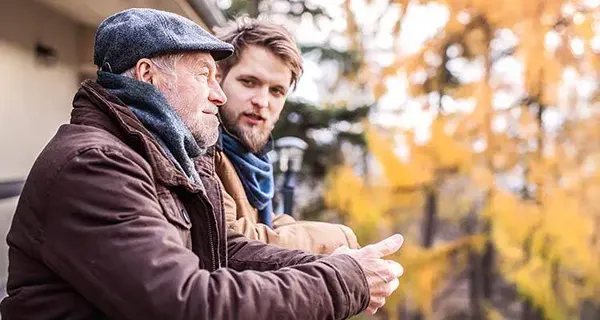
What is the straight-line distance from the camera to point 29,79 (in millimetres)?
5078

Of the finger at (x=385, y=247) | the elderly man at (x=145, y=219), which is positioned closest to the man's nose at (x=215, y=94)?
the elderly man at (x=145, y=219)

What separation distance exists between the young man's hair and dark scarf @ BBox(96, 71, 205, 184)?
0.78 m

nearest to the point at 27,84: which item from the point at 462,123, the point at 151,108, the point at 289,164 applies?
the point at 289,164

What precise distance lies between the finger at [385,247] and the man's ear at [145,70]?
554 millimetres

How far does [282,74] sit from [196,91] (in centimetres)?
72

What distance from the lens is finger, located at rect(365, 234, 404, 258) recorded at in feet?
4.73

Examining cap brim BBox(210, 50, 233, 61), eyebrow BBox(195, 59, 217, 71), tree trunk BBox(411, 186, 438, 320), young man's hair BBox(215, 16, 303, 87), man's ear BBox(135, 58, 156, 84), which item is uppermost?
young man's hair BBox(215, 16, 303, 87)

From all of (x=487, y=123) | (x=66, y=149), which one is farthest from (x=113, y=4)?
(x=487, y=123)

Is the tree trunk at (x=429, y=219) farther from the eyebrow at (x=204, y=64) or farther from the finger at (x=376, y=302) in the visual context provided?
the eyebrow at (x=204, y=64)

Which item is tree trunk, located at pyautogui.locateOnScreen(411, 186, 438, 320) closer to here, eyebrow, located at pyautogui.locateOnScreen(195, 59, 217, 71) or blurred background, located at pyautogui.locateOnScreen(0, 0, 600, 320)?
blurred background, located at pyautogui.locateOnScreen(0, 0, 600, 320)

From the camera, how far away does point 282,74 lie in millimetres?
2133

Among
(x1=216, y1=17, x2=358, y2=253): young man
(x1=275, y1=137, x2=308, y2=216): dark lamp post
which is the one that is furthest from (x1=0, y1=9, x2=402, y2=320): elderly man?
(x1=275, y1=137, x2=308, y2=216): dark lamp post

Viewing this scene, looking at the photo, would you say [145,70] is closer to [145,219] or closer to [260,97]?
[145,219]

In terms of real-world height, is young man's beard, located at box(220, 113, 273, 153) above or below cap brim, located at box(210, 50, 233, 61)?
below
